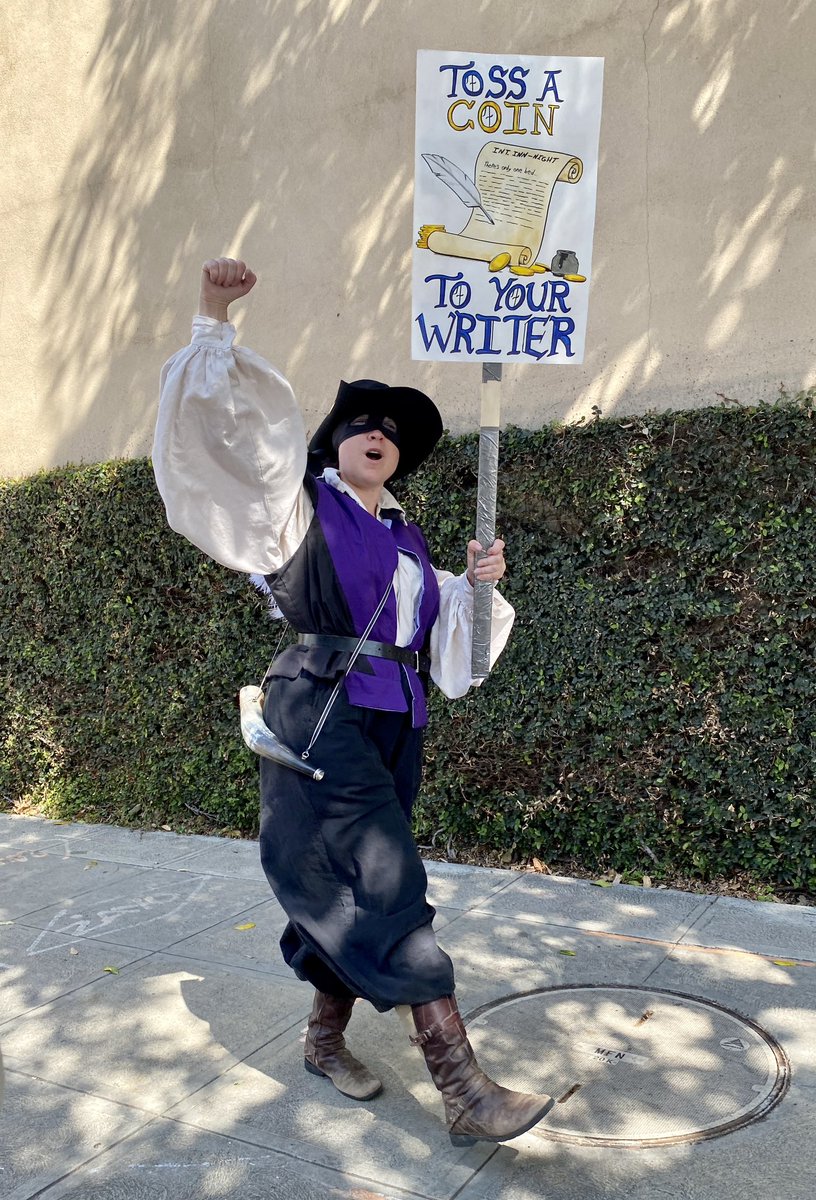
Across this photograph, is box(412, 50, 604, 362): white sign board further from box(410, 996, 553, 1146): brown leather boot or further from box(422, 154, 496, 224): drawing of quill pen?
box(410, 996, 553, 1146): brown leather boot

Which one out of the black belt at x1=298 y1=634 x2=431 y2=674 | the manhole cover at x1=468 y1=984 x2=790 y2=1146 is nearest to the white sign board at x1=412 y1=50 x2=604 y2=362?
the black belt at x1=298 y1=634 x2=431 y2=674

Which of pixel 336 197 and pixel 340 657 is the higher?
pixel 336 197

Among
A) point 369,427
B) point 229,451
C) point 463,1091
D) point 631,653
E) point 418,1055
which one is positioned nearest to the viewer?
point 463,1091

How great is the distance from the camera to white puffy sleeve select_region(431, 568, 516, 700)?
320 centimetres

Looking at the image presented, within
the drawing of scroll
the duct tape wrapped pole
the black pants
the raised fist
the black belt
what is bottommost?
the black pants

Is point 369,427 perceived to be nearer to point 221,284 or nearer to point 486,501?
point 486,501

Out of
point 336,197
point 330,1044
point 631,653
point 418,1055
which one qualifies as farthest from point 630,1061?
point 336,197

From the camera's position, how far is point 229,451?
2.83 m

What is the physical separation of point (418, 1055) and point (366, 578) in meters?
1.49

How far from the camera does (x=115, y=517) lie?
6277mm

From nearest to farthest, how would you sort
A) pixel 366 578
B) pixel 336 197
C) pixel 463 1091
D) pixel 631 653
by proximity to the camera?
pixel 463 1091, pixel 366 578, pixel 631 653, pixel 336 197

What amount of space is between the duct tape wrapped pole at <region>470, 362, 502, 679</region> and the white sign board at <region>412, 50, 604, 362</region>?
0.10 meters

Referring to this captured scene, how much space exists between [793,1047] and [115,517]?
14.8ft

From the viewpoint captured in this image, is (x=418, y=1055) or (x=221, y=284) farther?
(x=418, y=1055)
